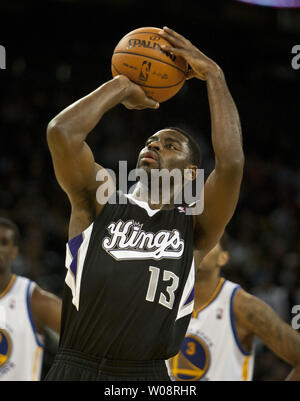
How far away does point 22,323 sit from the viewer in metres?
4.95

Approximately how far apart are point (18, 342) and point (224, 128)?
2640 mm

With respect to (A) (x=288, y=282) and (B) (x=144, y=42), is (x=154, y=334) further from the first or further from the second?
(A) (x=288, y=282)

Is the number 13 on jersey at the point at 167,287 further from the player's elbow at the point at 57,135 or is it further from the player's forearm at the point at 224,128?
the player's elbow at the point at 57,135

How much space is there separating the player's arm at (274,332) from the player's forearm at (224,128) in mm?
1707

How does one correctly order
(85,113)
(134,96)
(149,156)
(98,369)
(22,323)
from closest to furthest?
(98,369)
(85,113)
(134,96)
(149,156)
(22,323)

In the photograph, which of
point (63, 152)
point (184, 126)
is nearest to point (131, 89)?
point (63, 152)

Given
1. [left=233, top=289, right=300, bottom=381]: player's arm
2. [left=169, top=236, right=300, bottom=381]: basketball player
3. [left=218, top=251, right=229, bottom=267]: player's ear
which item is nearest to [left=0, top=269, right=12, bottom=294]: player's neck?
[left=169, top=236, right=300, bottom=381]: basketball player

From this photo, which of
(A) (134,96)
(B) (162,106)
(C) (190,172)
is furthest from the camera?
(B) (162,106)

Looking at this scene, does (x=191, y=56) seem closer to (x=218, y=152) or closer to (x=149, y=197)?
(x=218, y=152)

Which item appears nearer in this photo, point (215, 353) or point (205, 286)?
point (215, 353)

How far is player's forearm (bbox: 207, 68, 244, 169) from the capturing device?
3162 millimetres

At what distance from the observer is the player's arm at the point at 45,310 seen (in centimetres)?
490

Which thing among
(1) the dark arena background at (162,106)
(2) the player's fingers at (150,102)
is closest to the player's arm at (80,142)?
(2) the player's fingers at (150,102)

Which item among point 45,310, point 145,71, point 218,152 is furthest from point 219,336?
point 145,71
